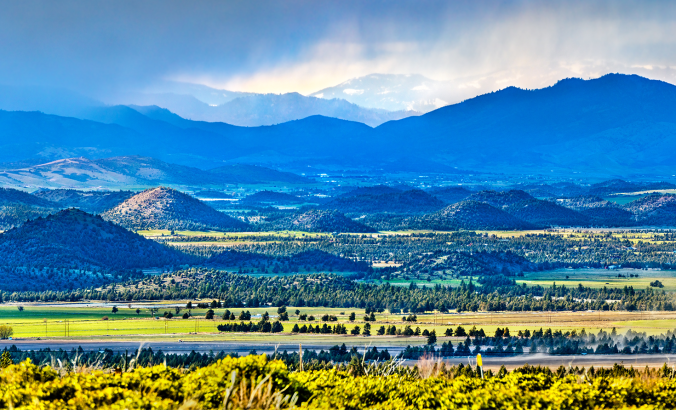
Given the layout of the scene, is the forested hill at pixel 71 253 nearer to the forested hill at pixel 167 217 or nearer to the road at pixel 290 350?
the road at pixel 290 350

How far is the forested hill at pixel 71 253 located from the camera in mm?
110062

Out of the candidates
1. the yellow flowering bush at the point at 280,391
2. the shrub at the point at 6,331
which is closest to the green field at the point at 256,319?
the shrub at the point at 6,331

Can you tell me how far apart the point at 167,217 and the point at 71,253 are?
68.7m

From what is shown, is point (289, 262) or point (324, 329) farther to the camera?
point (289, 262)

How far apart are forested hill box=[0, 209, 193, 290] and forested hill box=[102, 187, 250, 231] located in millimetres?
A: 46601

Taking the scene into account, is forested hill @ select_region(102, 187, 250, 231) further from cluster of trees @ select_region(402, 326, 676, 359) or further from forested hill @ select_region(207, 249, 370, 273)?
cluster of trees @ select_region(402, 326, 676, 359)

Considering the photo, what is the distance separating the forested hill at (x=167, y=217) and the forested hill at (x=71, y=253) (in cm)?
4660

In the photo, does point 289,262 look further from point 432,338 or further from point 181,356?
point 181,356

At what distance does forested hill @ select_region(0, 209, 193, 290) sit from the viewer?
110062mm

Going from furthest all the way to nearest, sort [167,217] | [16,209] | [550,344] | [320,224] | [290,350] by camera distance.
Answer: [167,217] → [320,224] → [16,209] → [550,344] → [290,350]

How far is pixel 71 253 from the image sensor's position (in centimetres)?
12094

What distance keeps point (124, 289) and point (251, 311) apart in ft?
80.7

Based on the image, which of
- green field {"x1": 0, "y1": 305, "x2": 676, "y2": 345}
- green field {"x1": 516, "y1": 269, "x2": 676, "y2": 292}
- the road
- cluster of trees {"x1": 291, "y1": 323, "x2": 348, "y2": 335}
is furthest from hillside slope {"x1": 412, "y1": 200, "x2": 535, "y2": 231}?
the road

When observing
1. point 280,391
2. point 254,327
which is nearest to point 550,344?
point 254,327
